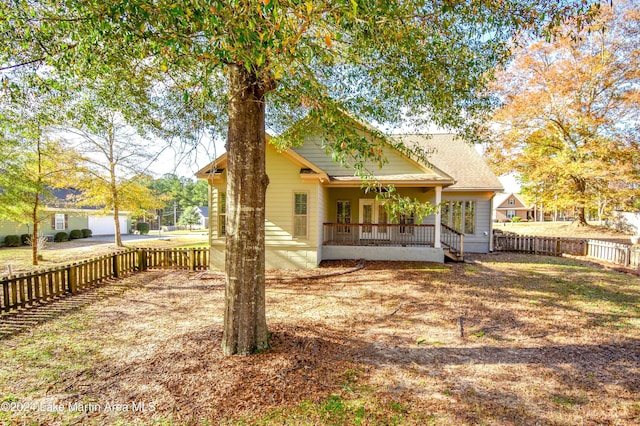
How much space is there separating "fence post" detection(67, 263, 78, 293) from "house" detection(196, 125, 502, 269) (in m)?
4.14

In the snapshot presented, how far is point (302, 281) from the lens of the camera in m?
9.64

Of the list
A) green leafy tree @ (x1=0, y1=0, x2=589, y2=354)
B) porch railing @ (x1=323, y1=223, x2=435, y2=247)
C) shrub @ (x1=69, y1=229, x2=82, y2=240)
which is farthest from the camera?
shrub @ (x1=69, y1=229, x2=82, y2=240)

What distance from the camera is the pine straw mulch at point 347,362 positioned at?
333cm

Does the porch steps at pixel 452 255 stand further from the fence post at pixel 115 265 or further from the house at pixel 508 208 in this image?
the house at pixel 508 208

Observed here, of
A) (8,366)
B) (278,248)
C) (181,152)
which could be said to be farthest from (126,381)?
(278,248)

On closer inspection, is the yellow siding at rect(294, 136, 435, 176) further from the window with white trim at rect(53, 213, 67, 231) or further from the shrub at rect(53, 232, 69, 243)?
the window with white trim at rect(53, 213, 67, 231)

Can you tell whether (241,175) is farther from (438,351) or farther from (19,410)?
(438,351)

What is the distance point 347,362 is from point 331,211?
1080cm

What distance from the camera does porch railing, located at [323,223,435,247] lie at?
505 inches

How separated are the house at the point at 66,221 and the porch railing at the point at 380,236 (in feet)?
50.2

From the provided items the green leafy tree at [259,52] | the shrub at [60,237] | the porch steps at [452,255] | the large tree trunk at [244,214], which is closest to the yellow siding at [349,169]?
the porch steps at [452,255]

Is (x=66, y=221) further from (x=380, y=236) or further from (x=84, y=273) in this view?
(x=380, y=236)

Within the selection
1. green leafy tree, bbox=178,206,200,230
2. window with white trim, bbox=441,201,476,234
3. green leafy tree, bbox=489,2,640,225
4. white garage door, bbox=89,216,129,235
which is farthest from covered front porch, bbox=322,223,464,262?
green leafy tree, bbox=178,206,200,230

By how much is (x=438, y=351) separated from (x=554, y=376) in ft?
4.84
